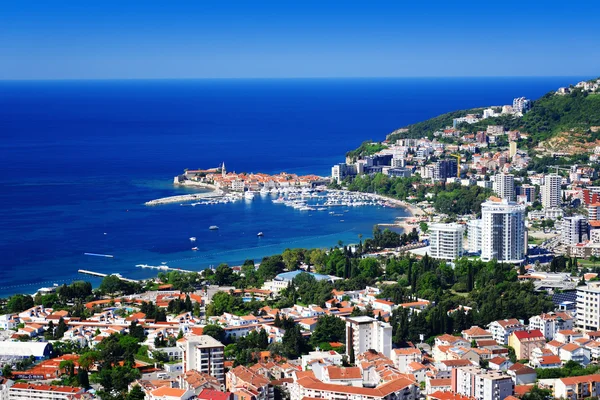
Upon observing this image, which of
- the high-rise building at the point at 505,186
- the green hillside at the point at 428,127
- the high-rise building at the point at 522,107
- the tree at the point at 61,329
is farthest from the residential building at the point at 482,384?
the high-rise building at the point at 522,107

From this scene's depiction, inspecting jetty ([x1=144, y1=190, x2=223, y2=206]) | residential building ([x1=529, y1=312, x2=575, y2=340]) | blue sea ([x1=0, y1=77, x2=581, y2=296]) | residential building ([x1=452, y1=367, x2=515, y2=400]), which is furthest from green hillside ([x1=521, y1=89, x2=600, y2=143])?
residential building ([x1=452, y1=367, x2=515, y2=400])

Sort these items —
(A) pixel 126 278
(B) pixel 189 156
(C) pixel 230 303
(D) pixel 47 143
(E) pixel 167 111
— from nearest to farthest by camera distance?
(C) pixel 230 303
(A) pixel 126 278
(B) pixel 189 156
(D) pixel 47 143
(E) pixel 167 111

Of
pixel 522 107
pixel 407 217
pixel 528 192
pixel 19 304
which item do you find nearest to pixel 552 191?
pixel 528 192

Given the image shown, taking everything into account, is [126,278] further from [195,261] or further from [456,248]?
[456,248]

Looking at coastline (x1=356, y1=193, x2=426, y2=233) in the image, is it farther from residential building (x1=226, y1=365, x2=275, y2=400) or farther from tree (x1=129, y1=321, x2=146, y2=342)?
residential building (x1=226, y1=365, x2=275, y2=400)

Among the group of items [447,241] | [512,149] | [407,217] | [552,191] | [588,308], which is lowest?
[407,217]

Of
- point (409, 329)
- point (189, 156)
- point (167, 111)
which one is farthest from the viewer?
point (167, 111)

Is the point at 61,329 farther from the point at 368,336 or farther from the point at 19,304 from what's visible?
the point at 368,336

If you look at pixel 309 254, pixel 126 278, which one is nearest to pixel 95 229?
pixel 126 278

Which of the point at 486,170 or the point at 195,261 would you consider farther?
the point at 486,170
